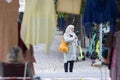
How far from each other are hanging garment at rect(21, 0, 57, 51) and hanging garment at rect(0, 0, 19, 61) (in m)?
0.59

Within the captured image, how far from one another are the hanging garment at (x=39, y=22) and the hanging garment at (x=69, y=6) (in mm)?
389

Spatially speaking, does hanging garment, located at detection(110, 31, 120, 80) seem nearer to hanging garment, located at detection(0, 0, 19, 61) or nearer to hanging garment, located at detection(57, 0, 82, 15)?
hanging garment, located at detection(57, 0, 82, 15)

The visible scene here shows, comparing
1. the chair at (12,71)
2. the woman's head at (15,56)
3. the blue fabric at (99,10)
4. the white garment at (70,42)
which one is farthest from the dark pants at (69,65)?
the blue fabric at (99,10)

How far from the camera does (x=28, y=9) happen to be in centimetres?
519

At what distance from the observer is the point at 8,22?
5.77 metres

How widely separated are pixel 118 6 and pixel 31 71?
1638 millimetres

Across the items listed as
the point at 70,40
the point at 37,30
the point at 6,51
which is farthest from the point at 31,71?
the point at 70,40

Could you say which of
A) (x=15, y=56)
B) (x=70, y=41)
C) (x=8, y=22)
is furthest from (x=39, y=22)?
(x=70, y=41)

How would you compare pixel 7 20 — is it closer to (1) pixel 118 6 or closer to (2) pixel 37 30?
(2) pixel 37 30

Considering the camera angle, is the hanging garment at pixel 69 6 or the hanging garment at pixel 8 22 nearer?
the hanging garment at pixel 69 6

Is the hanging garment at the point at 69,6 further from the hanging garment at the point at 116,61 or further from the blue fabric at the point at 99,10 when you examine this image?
the hanging garment at the point at 116,61

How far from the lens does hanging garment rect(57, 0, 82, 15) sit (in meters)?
5.50

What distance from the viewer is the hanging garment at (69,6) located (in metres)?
5.50

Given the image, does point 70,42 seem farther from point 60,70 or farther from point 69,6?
point 69,6
